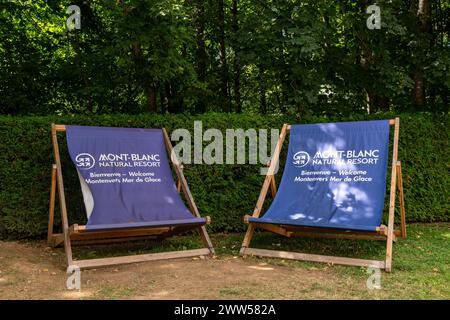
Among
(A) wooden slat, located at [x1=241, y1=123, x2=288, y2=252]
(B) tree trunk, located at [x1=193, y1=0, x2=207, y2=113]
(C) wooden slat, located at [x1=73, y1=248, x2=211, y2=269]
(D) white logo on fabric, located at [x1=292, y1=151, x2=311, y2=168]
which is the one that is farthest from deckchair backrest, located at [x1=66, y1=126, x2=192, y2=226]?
(B) tree trunk, located at [x1=193, y1=0, x2=207, y2=113]

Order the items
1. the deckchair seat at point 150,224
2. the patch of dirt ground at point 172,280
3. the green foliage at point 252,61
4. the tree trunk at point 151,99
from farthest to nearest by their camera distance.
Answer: the tree trunk at point 151,99 → the green foliage at point 252,61 → the deckchair seat at point 150,224 → the patch of dirt ground at point 172,280

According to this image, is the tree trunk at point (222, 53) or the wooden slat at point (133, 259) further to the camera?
the tree trunk at point (222, 53)

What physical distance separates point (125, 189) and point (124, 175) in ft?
0.57

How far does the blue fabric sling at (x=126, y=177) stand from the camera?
4.75m

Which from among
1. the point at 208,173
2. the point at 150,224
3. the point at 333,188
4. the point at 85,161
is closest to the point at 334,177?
the point at 333,188

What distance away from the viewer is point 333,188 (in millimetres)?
5168

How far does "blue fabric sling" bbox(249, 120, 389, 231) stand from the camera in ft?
15.7

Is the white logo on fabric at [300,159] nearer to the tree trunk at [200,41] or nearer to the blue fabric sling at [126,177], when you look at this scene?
the blue fabric sling at [126,177]

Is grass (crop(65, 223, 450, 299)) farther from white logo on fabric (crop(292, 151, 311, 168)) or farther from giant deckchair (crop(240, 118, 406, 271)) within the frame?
white logo on fabric (crop(292, 151, 311, 168))

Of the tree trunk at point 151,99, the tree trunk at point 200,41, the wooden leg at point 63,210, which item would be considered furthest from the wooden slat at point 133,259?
the tree trunk at point 200,41

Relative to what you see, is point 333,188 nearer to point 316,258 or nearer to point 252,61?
point 316,258

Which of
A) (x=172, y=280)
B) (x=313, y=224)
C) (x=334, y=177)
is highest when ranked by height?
(x=334, y=177)

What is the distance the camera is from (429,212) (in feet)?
22.8

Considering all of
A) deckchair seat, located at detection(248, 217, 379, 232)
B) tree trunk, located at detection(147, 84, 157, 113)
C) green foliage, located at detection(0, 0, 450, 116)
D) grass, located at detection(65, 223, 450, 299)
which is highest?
green foliage, located at detection(0, 0, 450, 116)
